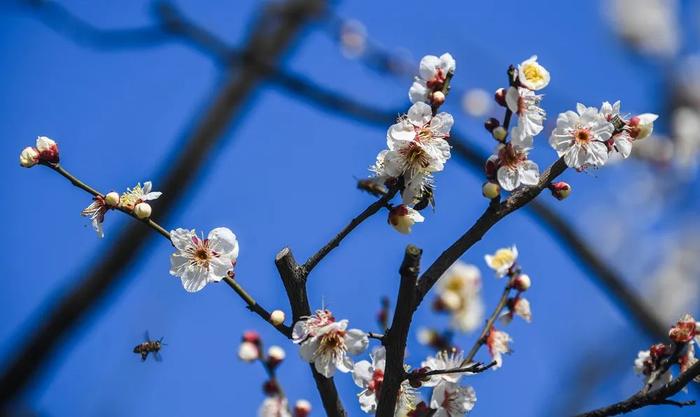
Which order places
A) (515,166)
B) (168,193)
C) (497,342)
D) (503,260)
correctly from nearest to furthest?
(515,166), (497,342), (503,260), (168,193)

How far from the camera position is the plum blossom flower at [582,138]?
144 cm

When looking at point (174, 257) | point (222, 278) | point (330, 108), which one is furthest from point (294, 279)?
point (330, 108)

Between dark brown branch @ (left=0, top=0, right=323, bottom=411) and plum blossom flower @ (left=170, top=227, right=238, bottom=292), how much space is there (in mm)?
1534

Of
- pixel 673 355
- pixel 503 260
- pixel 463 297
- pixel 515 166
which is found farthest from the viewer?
pixel 463 297

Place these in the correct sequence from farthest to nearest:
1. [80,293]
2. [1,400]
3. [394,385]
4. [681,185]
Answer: [681,185] → [80,293] → [1,400] → [394,385]

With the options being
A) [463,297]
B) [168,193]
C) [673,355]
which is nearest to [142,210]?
[673,355]

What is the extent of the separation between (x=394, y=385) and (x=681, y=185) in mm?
6524

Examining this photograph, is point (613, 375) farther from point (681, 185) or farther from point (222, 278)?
point (222, 278)

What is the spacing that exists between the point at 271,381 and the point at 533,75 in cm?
103

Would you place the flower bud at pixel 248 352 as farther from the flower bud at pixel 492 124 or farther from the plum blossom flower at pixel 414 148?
the flower bud at pixel 492 124

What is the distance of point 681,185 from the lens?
23.0 feet

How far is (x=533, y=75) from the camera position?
1.42 metres

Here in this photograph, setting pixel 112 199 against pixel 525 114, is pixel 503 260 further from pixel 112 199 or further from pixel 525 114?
pixel 112 199

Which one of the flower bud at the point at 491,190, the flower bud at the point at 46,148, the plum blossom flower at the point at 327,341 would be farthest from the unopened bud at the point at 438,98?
the flower bud at the point at 46,148
